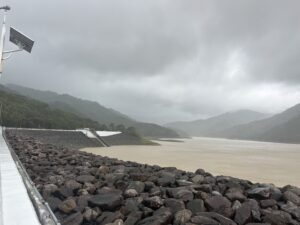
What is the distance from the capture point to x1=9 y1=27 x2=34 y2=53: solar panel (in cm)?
1508

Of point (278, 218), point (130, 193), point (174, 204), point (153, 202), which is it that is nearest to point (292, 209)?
point (278, 218)

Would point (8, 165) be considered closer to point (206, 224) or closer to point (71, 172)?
point (71, 172)

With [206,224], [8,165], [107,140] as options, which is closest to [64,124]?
[107,140]

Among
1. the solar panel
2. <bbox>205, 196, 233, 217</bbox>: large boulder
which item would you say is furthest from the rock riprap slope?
the solar panel

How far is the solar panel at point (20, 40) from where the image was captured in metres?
15.1

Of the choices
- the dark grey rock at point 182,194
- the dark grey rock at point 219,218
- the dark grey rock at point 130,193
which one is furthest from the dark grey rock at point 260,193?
the dark grey rock at point 130,193

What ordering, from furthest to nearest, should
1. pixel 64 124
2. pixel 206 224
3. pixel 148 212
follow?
1. pixel 64 124
2. pixel 148 212
3. pixel 206 224

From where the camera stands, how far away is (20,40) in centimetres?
1516

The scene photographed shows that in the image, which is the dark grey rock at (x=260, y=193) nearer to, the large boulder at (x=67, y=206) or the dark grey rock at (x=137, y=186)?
the dark grey rock at (x=137, y=186)

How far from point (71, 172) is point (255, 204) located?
5.60 m

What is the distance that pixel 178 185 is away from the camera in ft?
27.8

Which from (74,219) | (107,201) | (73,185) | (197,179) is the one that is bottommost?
(74,219)

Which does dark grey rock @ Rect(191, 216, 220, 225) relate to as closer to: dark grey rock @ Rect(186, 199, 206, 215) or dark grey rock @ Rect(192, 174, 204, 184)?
dark grey rock @ Rect(186, 199, 206, 215)

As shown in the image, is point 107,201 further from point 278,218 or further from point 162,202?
point 278,218
